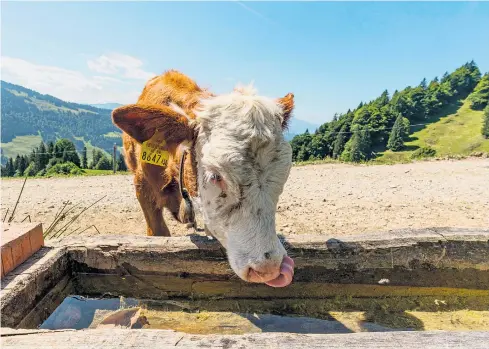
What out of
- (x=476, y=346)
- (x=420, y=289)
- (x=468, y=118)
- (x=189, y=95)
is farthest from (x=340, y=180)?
(x=468, y=118)

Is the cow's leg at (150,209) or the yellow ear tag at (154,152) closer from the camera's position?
the yellow ear tag at (154,152)

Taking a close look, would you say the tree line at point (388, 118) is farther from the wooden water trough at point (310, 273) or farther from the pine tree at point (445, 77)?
the wooden water trough at point (310, 273)

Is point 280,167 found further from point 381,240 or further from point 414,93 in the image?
point 414,93

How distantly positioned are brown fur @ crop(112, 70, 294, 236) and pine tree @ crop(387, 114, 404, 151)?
180 feet

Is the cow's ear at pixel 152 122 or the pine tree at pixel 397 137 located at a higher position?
the pine tree at pixel 397 137

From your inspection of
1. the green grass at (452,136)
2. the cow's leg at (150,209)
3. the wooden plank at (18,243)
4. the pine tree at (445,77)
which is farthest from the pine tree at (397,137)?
the wooden plank at (18,243)

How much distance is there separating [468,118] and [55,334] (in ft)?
252

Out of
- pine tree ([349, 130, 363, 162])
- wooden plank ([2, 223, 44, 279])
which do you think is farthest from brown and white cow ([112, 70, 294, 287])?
pine tree ([349, 130, 363, 162])

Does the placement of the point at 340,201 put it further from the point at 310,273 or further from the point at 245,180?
the point at 245,180

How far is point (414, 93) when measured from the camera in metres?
69.6

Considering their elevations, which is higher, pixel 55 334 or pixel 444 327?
pixel 55 334

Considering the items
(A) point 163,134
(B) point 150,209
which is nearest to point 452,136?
(B) point 150,209

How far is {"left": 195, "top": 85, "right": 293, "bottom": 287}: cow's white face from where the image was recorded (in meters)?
2.27

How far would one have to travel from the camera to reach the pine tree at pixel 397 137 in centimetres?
5366
